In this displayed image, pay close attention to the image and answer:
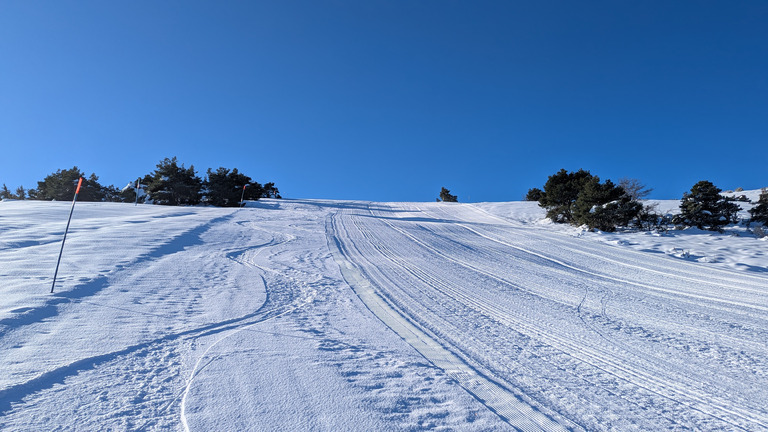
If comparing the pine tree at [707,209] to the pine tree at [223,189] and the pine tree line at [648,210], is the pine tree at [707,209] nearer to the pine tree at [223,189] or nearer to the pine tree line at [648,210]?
the pine tree line at [648,210]

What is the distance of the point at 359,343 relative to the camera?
388cm

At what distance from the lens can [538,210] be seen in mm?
25531

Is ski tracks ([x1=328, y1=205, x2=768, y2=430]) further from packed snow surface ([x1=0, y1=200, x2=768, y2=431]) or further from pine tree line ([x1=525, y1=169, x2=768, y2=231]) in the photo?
pine tree line ([x1=525, y1=169, x2=768, y2=231])

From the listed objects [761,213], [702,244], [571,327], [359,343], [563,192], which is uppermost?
[563,192]

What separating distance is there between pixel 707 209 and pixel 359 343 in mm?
18040

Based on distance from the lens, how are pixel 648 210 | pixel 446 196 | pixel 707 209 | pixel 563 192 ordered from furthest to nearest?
1. pixel 446 196
2. pixel 563 192
3. pixel 648 210
4. pixel 707 209

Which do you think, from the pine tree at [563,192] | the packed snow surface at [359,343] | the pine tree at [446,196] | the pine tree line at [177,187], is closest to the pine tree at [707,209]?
the pine tree at [563,192]

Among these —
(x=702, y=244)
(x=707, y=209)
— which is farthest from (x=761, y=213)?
(x=702, y=244)

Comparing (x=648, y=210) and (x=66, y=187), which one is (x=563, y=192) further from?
(x=66, y=187)

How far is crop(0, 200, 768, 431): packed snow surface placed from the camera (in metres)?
2.56

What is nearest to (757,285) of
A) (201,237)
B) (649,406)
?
(649,406)

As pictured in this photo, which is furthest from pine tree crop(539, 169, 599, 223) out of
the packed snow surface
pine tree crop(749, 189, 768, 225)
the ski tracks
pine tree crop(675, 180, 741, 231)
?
the packed snow surface

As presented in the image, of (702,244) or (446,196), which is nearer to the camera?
(702,244)

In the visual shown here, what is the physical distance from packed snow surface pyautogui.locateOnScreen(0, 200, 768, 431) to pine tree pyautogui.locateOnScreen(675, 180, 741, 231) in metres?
7.03
